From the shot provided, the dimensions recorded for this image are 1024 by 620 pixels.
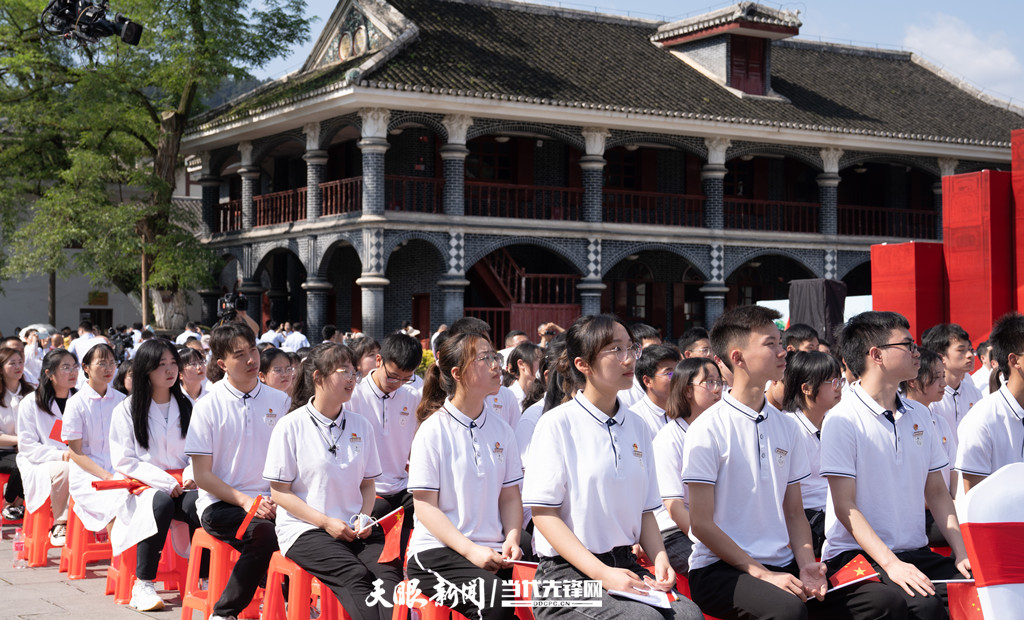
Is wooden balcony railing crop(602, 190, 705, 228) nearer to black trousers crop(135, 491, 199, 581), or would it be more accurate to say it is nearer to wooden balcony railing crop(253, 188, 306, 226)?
wooden balcony railing crop(253, 188, 306, 226)

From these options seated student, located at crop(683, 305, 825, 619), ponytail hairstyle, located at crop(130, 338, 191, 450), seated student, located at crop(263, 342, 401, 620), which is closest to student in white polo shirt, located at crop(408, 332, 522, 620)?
seated student, located at crop(263, 342, 401, 620)

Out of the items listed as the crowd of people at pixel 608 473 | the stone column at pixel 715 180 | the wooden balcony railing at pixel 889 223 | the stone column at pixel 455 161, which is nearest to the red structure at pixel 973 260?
the stone column at pixel 715 180

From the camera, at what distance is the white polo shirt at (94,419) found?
7.67 metres

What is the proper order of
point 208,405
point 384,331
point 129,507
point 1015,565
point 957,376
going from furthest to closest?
point 384,331
point 957,376
point 129,507
point 208,405
point 1015,565

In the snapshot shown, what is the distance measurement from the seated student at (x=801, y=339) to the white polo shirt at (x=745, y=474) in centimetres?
415

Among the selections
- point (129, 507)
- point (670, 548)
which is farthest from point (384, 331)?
point (670, 548)

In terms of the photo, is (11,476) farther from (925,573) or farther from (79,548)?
(925,573)

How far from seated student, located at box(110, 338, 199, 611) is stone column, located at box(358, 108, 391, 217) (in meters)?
13.9

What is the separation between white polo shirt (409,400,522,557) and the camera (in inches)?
186

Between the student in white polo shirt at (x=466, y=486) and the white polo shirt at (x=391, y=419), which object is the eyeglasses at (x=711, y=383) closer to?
the student in white polo shirt at (x=466, y=486)

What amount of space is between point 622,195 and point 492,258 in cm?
341

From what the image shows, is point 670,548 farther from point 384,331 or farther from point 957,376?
point 384,331

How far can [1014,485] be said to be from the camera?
2.59 metres

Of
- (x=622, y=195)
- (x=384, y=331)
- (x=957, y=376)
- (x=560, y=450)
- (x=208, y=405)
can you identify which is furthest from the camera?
(x=622, y=195)
